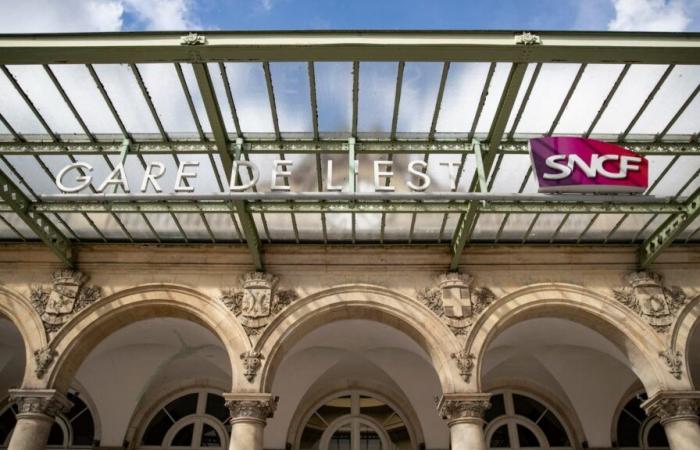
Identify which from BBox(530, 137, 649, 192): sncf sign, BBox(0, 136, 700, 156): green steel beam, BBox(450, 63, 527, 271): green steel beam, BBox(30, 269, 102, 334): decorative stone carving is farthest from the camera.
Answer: BBox(30, 269, 102, 334): decorative stone carving

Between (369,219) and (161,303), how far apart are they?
426 centimetres

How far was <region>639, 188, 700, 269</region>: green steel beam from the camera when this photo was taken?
31.5 ft

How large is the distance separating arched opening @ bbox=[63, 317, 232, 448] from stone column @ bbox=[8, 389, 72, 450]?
2.53 m

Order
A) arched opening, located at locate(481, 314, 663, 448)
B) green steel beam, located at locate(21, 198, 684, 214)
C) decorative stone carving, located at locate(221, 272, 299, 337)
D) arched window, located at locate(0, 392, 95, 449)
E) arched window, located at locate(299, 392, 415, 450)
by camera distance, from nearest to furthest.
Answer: green steel beam, located at locate(21, 198, 684, 214) < decorative stone carving, located at locate(221, 272, 299, 337) < arched opening, located at locate(481, 314, 663, 448) < arched window, located at locate(0, 392, 95, 449) < arched window, located at locate(299, 392, 415, 450)

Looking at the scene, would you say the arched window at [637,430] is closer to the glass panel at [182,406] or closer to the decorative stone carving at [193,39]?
the glass panel at [182,406]

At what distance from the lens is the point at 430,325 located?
1034 cm

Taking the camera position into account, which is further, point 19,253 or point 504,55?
point 19,253

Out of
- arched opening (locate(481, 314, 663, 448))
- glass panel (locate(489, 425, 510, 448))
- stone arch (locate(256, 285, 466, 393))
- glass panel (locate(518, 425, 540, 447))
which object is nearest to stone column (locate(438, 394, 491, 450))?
stone arch (locate(256, 285, 466, 393))

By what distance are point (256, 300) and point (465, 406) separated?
4.17 meters

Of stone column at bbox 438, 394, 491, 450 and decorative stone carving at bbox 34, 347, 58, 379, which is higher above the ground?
decorative stone carving at bbox 34, 347, 58, 379

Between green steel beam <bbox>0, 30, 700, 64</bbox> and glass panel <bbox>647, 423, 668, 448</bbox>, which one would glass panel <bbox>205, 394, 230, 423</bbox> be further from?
glass panel <bbox>647, 423, 668, 448</bbox>

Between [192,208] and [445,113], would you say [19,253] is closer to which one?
[192,208]

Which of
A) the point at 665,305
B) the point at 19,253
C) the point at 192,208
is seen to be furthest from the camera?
the point at 19,253

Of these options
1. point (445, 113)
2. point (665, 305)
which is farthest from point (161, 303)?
point (665, 305)
